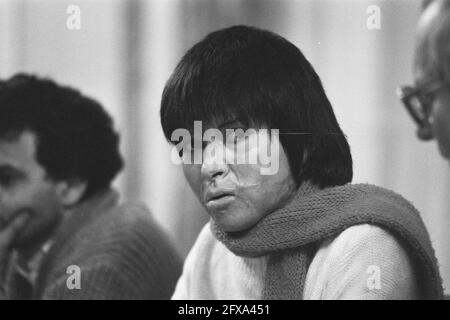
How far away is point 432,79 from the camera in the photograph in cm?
97

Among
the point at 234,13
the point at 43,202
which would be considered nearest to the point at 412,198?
the point at 234,13

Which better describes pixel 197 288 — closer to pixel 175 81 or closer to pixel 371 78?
pixel 175 81

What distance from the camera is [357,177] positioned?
1305 millimetres

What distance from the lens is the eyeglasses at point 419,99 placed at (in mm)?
976

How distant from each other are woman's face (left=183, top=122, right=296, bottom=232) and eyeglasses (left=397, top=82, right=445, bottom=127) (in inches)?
9.5

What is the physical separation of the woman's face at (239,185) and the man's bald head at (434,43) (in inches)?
11.8

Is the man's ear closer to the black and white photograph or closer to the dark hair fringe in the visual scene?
the black and white photograph

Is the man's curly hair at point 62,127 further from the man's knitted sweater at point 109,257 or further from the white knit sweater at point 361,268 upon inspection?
the white knit sweater at point 361,268

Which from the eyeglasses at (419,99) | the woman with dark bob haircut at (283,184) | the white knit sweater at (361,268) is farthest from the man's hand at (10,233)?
the eyeglasses at (419,99)

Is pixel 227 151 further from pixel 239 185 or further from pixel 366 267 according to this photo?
pixel 366 267

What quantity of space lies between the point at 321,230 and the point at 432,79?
0.96ft

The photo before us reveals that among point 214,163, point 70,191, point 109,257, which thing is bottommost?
point 109,257

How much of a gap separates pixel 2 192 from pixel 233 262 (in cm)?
66

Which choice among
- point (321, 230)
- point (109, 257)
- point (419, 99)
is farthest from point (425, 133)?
point (109, 257)
